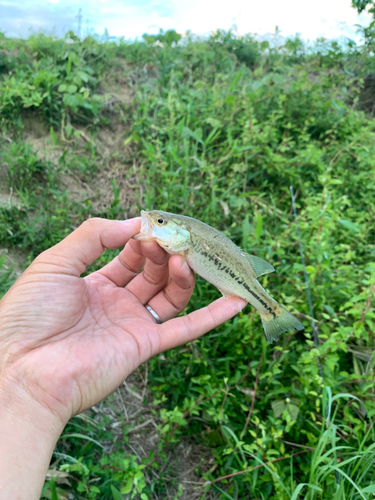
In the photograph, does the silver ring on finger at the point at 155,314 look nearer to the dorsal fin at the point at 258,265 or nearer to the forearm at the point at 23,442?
the dorsal fin at the point at 258,265

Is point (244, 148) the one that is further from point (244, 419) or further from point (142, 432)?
point (142, 432)

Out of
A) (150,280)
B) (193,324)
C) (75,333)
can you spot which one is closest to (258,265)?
(193,324)

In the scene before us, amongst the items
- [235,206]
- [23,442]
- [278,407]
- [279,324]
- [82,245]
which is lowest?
[278,407]

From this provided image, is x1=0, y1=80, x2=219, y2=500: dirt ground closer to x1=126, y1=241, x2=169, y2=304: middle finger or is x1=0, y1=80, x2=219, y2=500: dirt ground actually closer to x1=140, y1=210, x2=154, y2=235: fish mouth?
x1=126, y1=241, x2=169, y2=304: middle finger

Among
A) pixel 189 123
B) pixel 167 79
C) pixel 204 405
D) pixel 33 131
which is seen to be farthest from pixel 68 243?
pixel 167 79

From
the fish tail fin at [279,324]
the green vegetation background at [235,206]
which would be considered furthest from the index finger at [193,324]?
the green vegetation background at [235,206]

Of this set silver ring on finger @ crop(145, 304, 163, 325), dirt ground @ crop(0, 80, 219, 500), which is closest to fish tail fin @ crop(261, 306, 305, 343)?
silver ring on finger @ crop(145, 304, 163, 325)

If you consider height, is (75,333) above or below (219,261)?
below

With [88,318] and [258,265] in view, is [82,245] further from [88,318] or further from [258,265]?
[258,265]
